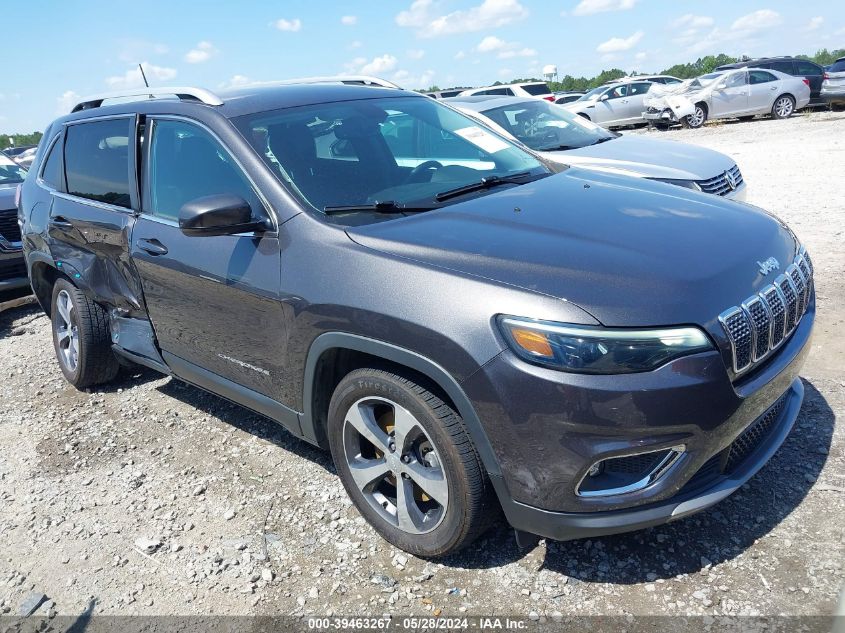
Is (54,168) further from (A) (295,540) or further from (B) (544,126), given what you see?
(B) (544,126)

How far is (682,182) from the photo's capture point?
6227 millimetres

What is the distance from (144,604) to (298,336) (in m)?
1.26

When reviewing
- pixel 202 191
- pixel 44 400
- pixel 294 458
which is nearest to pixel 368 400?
pixel 294 458

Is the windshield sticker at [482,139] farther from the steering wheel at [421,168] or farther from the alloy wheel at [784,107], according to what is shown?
the alloy wheel at [784,107]

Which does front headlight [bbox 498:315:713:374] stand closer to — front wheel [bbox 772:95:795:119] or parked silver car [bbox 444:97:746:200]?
parked silver car [bbox 444:97:746:200]

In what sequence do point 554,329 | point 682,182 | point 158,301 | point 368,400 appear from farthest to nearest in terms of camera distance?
point 682,182 → point 158,301 → point 368,400 → point 554,329

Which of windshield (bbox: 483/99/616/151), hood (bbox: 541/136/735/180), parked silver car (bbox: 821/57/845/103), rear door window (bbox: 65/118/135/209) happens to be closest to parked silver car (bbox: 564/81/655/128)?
parked silver car (bbox: 821/57/845/103)

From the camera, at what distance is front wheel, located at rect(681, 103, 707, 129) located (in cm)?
1998

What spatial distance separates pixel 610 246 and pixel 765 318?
607 millimetres

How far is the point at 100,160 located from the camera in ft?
14.1

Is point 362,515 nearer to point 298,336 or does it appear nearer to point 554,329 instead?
point 298,336

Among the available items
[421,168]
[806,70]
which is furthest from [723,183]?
[806,70]

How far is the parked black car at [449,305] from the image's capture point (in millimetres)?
2240

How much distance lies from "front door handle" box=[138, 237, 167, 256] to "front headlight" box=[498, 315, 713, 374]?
220 cm
